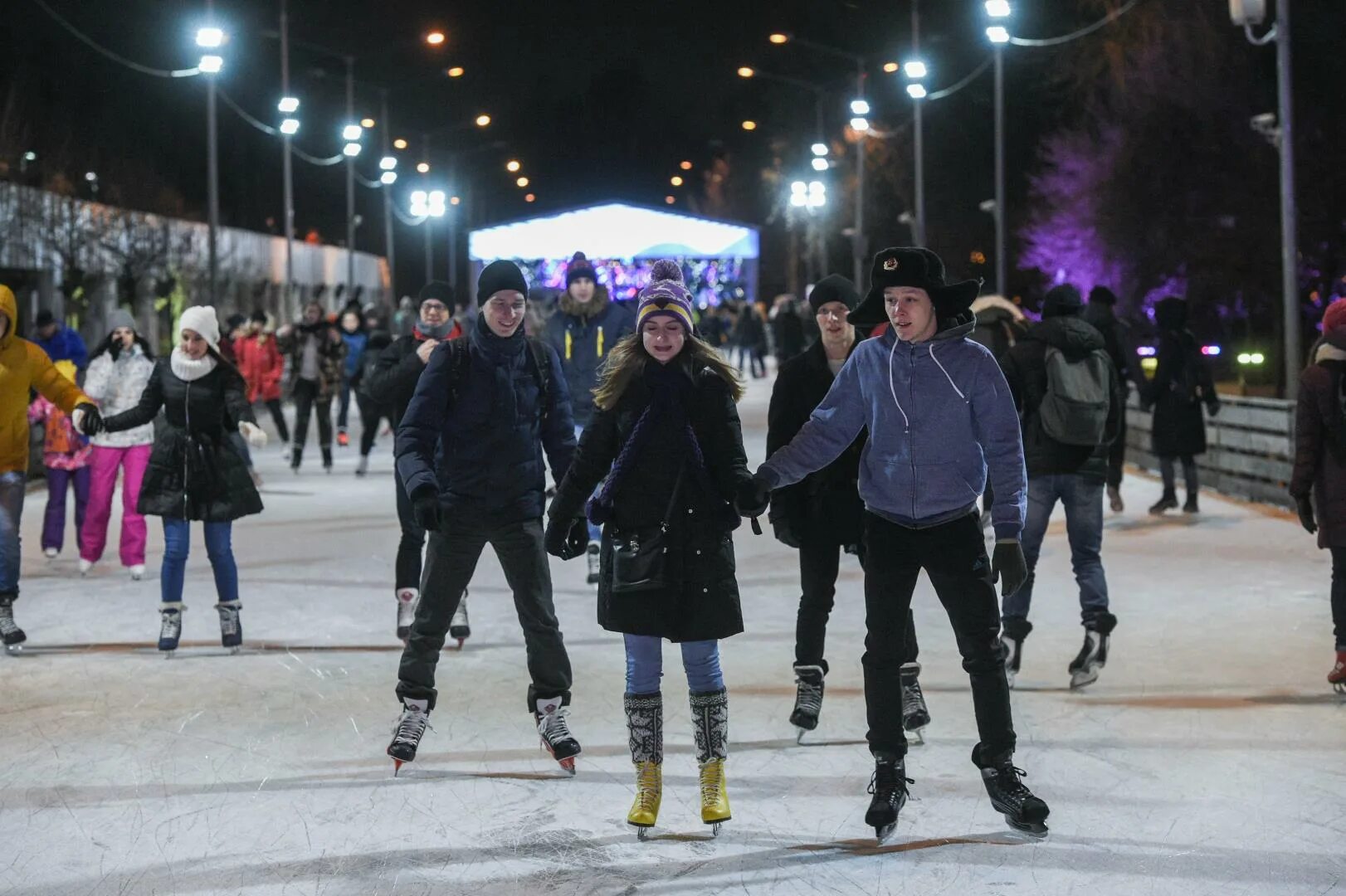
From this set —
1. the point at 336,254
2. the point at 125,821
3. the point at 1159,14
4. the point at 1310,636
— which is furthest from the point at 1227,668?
the point at 336,254

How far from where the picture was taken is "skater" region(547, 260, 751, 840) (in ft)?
18.0

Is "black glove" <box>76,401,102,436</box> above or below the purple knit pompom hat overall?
below

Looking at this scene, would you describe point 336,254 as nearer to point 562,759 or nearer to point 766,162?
point 766,162

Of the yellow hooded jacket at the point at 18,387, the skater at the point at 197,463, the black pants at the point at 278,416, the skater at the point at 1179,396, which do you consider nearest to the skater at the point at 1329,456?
the skater at the point at 197,463

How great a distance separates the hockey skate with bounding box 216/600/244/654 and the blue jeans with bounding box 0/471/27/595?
100 cm

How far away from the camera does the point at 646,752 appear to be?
5656 millimetres

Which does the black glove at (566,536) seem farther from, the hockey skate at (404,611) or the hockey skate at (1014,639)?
the hockey skate at (404,611)

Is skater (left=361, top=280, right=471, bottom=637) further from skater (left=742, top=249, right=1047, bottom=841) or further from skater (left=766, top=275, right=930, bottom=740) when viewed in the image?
skater (left=742, top=249, right=1047, bottom=841)

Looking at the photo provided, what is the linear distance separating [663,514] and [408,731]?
1.51 metres

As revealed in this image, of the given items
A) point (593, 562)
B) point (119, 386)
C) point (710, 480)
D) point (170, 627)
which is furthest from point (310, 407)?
point (710, 480)

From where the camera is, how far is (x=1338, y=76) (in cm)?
3416

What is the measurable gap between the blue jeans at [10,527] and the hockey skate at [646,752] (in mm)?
4345

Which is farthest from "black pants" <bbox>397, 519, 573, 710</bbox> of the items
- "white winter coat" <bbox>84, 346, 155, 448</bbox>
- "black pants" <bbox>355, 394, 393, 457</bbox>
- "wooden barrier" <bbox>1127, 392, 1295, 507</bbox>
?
"black pants" <bbox>355, 394, 393, 457</bbox>

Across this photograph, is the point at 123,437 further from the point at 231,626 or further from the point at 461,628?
the point at 461,628
